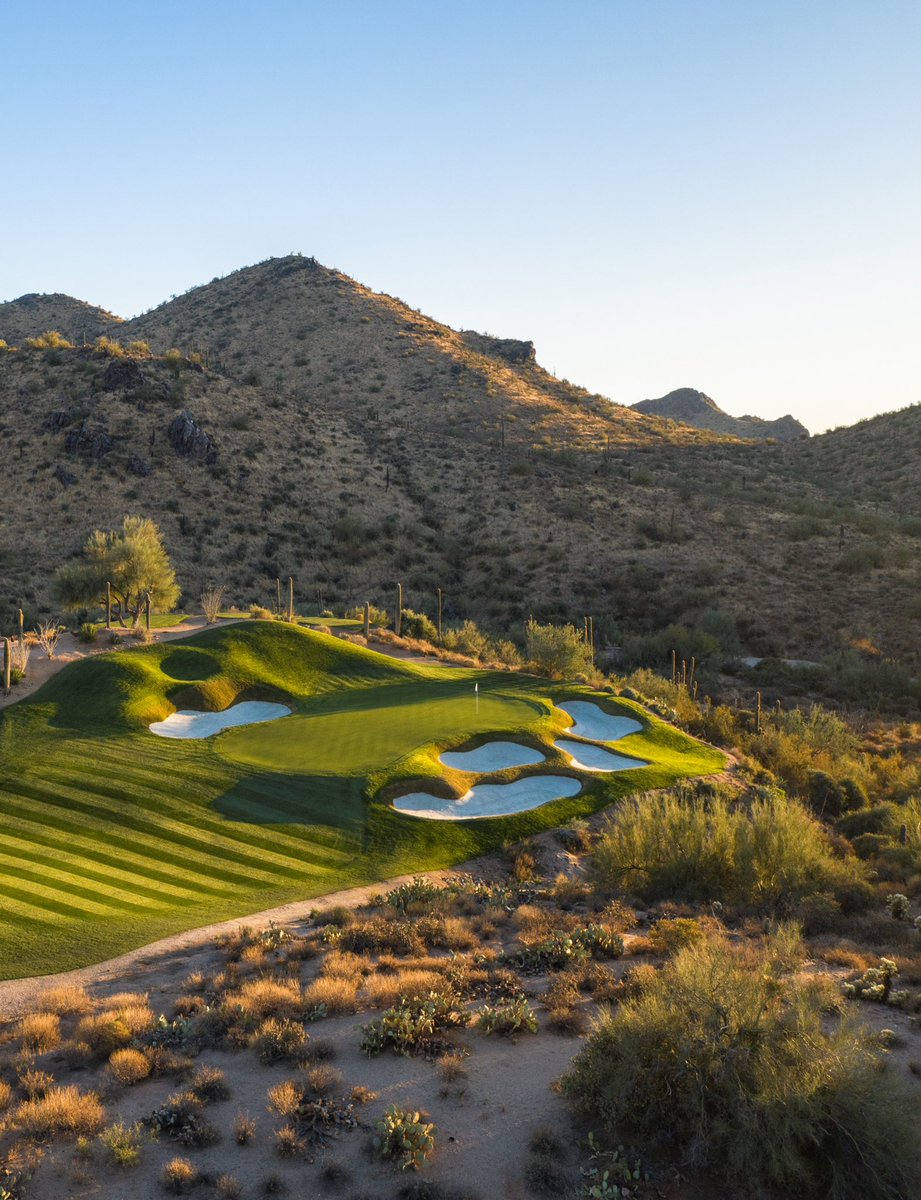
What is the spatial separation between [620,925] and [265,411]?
65855mm

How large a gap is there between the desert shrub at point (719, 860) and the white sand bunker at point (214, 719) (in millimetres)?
11419

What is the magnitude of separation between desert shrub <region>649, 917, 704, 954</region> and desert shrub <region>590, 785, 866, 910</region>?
9.10 ft

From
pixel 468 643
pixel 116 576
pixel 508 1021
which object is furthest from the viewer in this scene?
pixel 468 643

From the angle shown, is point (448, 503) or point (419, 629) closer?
point (419, 629)

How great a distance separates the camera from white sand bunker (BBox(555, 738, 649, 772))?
21.0m

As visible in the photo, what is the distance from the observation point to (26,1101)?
812 cm

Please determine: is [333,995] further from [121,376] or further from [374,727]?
[121,376]

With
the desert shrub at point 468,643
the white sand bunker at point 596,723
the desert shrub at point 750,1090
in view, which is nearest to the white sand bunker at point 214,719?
the white sand bunker at point 596,723

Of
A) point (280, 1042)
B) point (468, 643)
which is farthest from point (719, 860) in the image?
point (468, 643)

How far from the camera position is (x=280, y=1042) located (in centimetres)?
905

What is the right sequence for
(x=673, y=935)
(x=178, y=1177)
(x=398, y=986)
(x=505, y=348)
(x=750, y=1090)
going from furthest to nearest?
1. (x=505, y=348)
2. (x=673, y=935)
3. (x=398, y=986)
4. (x=750, y=1090)
5. (x=178, y=1177)

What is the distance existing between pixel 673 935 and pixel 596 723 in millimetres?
12802

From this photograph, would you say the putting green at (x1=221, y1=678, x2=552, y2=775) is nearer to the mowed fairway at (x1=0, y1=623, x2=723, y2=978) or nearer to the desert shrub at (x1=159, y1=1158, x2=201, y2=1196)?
the mowed fairway at (x1=0, y1=623, x2=723, y2=978)

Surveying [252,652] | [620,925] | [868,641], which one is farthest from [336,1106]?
[868,641]
